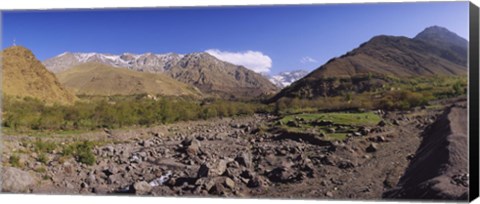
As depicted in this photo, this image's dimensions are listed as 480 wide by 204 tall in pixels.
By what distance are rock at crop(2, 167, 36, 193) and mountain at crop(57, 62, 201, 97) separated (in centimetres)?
154

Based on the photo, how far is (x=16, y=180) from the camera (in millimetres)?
10156

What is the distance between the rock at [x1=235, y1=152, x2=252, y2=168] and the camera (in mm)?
9703

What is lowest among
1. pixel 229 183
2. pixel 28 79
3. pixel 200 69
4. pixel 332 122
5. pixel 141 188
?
pixel 141 188

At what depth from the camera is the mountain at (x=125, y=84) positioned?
10445 millimetres

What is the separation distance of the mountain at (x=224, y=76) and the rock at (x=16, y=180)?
8.88ft

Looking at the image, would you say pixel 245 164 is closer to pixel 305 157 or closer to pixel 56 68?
pixel 305 157

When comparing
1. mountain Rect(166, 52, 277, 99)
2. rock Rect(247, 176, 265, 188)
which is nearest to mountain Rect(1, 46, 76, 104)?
mountain Rect(166, 52, 277, 99)

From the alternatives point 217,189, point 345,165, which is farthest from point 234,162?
point 345,165

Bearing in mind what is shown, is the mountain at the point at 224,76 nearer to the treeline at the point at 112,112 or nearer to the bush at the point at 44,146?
the treeline at the point at 112,112

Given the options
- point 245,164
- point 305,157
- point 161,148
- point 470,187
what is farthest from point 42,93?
point 470,187

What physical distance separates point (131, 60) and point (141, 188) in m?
1.99

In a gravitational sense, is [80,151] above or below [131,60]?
below

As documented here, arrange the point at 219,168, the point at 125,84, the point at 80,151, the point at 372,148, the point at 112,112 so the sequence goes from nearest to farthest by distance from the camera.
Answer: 1. the point at 372,148
2. the point at 219,168
3. the point at 80,151
4. the point at 112,112
5. the point at 125,84

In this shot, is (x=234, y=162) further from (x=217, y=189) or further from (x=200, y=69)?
(x=200, y=69)
